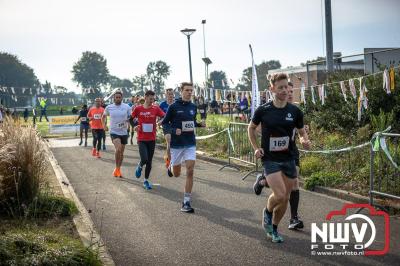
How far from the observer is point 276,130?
20.1 feet

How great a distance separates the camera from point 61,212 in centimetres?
724

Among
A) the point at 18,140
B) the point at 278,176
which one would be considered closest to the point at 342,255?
the point at 278,176

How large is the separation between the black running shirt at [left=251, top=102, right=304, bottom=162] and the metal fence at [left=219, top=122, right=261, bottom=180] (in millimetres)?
6331

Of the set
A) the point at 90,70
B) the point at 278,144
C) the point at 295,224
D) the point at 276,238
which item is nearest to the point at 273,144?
the point at 278,144

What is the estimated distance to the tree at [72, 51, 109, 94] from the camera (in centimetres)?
15862

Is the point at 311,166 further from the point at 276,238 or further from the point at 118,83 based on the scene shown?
the point at 118,83

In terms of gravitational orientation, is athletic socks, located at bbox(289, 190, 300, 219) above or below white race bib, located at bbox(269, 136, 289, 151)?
below

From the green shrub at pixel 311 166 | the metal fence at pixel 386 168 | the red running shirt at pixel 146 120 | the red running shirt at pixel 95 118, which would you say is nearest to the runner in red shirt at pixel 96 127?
the red running shirt at pixel 95 118

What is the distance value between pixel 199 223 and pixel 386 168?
3.25m

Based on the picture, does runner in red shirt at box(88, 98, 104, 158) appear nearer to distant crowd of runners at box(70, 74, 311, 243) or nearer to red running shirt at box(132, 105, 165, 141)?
red running shirt at box(132, 105, 165, 141)

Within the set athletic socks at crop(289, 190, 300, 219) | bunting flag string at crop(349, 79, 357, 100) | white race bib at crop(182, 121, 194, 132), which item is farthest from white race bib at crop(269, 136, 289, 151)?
bunting flag string at crop(349, 79, 357, 100)

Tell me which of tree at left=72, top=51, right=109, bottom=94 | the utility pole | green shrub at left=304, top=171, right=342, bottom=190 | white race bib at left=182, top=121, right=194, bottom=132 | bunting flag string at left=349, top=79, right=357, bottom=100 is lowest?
green shrub at left=304, top=171, right=342, bottom=190

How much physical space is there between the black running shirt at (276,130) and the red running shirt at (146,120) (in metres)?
5.01

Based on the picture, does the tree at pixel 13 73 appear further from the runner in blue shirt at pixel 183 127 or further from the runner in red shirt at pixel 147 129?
the runner in blue shirt at pixel 183 127
